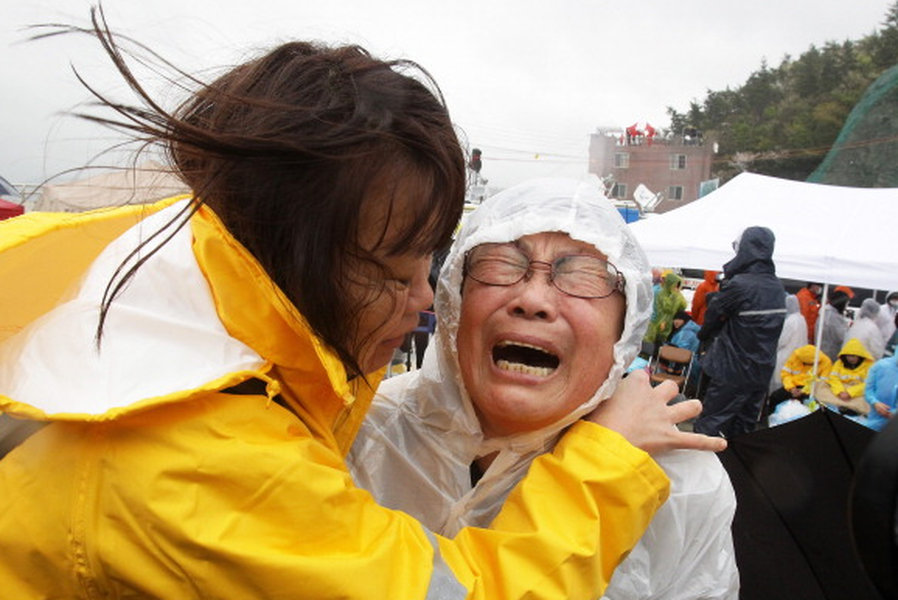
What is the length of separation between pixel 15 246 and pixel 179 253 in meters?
0.26

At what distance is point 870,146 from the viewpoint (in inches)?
609

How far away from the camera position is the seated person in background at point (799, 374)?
583 cm

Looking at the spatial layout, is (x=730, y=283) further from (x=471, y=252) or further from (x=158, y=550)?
(x=158, y=550)

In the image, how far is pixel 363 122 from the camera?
993 mm

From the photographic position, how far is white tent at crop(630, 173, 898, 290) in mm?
5508

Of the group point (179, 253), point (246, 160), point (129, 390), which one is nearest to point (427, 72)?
point (246, 160)

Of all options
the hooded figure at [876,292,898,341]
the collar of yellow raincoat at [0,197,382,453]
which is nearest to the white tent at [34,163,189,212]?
the collar of yellow raincoat at [0,197,382,453]

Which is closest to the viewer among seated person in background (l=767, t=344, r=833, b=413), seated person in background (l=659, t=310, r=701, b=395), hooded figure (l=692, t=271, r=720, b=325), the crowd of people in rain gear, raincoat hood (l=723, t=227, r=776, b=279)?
the crowd of people in rain gear

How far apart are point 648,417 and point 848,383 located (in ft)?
16.1

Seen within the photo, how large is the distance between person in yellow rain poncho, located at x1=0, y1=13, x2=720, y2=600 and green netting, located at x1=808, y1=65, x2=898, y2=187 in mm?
15922

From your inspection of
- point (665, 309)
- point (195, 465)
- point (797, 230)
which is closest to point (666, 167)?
point (665, 309)

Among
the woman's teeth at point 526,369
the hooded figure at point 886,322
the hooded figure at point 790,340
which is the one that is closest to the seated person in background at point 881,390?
the hooded figure at point 790,340

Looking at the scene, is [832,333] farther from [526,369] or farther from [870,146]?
[870,146]

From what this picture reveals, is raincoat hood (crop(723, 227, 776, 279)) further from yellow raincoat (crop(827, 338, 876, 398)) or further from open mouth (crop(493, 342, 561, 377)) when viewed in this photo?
open mouth (crop(493, 342, 561, 377))
